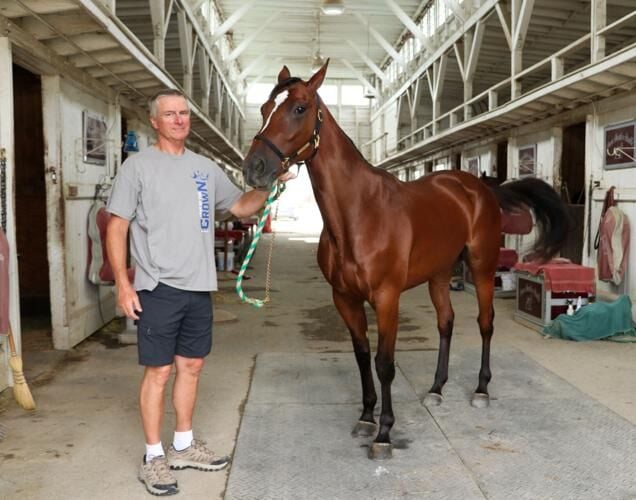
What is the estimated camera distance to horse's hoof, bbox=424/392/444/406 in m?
3.61

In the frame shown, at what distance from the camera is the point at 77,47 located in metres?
4.62

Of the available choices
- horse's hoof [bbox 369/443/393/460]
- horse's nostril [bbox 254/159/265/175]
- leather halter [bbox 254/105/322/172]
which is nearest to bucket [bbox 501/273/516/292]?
horse's hoof [bbox 369/443/393/460]

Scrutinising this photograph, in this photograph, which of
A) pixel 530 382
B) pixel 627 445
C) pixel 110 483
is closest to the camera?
pixel 110 483

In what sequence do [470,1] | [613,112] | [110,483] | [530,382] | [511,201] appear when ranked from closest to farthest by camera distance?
[110,483] < [530,382] < [511,201] < [613,112] < [470,1]

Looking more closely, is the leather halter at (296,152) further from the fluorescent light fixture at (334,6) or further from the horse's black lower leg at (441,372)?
the fluorescent light fixture at (334,6)

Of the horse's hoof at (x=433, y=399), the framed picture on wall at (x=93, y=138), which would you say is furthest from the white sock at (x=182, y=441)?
the framed picture on wall at (x=93, y=138)

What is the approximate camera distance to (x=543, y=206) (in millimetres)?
4562

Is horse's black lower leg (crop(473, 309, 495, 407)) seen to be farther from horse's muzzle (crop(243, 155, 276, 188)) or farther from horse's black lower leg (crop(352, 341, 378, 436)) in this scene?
horse's muzzle (crop(243, 155, 276, 188))

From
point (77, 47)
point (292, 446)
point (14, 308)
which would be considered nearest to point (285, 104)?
point (292, 446)

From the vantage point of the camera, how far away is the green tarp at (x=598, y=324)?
5402 millimetres

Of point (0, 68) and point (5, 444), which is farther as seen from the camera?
point (0, 68)

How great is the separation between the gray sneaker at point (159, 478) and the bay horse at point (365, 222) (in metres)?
0.96

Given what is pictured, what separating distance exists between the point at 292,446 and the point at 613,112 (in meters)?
5.74

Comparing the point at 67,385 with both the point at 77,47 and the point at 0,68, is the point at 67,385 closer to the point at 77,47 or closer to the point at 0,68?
the point at 0,68
